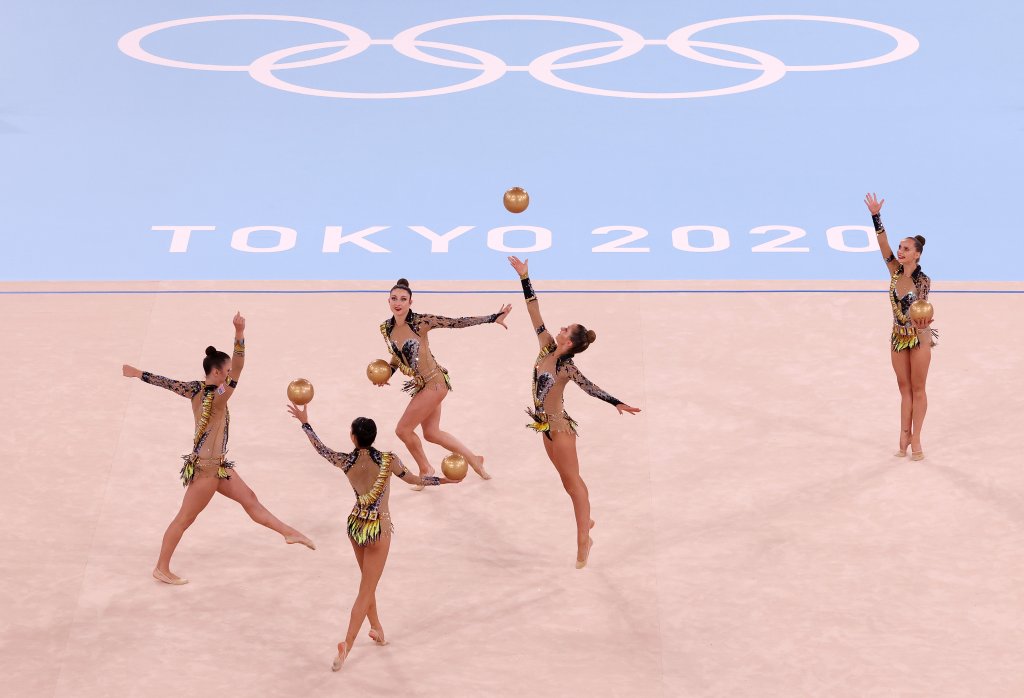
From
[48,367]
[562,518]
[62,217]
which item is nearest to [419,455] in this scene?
[562,518]

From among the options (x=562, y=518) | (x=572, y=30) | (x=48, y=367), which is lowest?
(x=562, y=518)

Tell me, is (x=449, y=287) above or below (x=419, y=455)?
above

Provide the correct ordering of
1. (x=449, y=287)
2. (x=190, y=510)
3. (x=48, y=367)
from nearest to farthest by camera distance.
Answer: (x=190, y=510), (x=48, y=367), (x=449, y=287)

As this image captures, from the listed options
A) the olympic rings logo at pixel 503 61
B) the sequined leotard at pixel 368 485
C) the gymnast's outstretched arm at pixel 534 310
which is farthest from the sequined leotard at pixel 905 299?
the olympic rings logo at pixel 503 61

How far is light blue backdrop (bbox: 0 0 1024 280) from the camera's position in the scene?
57.7ft

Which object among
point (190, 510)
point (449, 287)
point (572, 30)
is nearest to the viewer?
point (190, 510)

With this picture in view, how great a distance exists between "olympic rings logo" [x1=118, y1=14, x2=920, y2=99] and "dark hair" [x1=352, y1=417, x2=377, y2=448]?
1272 cm

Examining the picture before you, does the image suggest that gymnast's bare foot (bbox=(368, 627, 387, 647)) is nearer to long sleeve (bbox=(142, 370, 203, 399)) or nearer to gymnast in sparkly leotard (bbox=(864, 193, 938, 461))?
long sleeve (bbox=(142, 370, 203, 399))

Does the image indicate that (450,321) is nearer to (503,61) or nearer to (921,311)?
(921,311)

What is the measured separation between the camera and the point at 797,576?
1120 cm

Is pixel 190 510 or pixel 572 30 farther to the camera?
pixel 572 30

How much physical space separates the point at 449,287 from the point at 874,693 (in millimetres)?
8007

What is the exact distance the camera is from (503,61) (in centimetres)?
2300

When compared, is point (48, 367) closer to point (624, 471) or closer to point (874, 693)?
point (624, 471)
